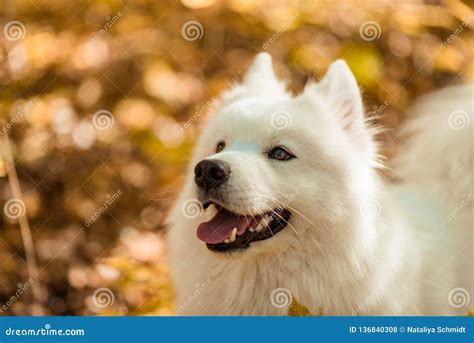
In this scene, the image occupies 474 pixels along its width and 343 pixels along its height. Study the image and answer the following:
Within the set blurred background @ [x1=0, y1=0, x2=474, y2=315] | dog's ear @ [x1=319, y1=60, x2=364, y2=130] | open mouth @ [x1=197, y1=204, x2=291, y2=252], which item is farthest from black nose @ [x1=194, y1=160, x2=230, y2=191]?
blurred background @ [x1=0, y1=0, x2=474, y2=315]

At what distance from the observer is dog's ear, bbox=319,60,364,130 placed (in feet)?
9.86

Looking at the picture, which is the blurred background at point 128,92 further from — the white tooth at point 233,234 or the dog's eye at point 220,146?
the white tooth at point 233,234

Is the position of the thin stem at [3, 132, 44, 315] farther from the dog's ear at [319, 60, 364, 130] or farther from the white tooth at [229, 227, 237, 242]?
the dog's ear at [319, 60, 364, 130]

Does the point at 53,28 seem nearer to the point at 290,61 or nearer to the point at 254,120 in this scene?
the point at 290,61

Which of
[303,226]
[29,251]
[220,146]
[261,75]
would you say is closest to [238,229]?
[303,226]

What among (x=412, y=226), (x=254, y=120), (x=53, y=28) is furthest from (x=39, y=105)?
(x=412, y=226)

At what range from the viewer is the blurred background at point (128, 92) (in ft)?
14.4

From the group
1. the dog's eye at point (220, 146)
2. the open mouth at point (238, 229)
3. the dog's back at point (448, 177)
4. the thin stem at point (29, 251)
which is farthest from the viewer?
the thin stem at point (29, 251)

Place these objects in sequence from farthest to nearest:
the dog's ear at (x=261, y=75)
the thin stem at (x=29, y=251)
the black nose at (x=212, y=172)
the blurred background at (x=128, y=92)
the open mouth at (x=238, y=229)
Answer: the thin stem at (x=29, y=251)
the blurred background at (x=128, y=92)
the dog's ear at (x=261, y=75)
the open mouth at (x=238, y=229)
the black nose at (x=212, y=172)

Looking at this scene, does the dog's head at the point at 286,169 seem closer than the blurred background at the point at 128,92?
Yes

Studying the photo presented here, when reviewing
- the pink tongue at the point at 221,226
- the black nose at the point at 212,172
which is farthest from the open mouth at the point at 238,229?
the black nose at the point at 212,172

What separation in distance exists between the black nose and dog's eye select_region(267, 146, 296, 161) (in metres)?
0.29

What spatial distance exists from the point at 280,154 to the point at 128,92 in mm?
2285

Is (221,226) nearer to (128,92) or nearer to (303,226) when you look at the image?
(303,226)
